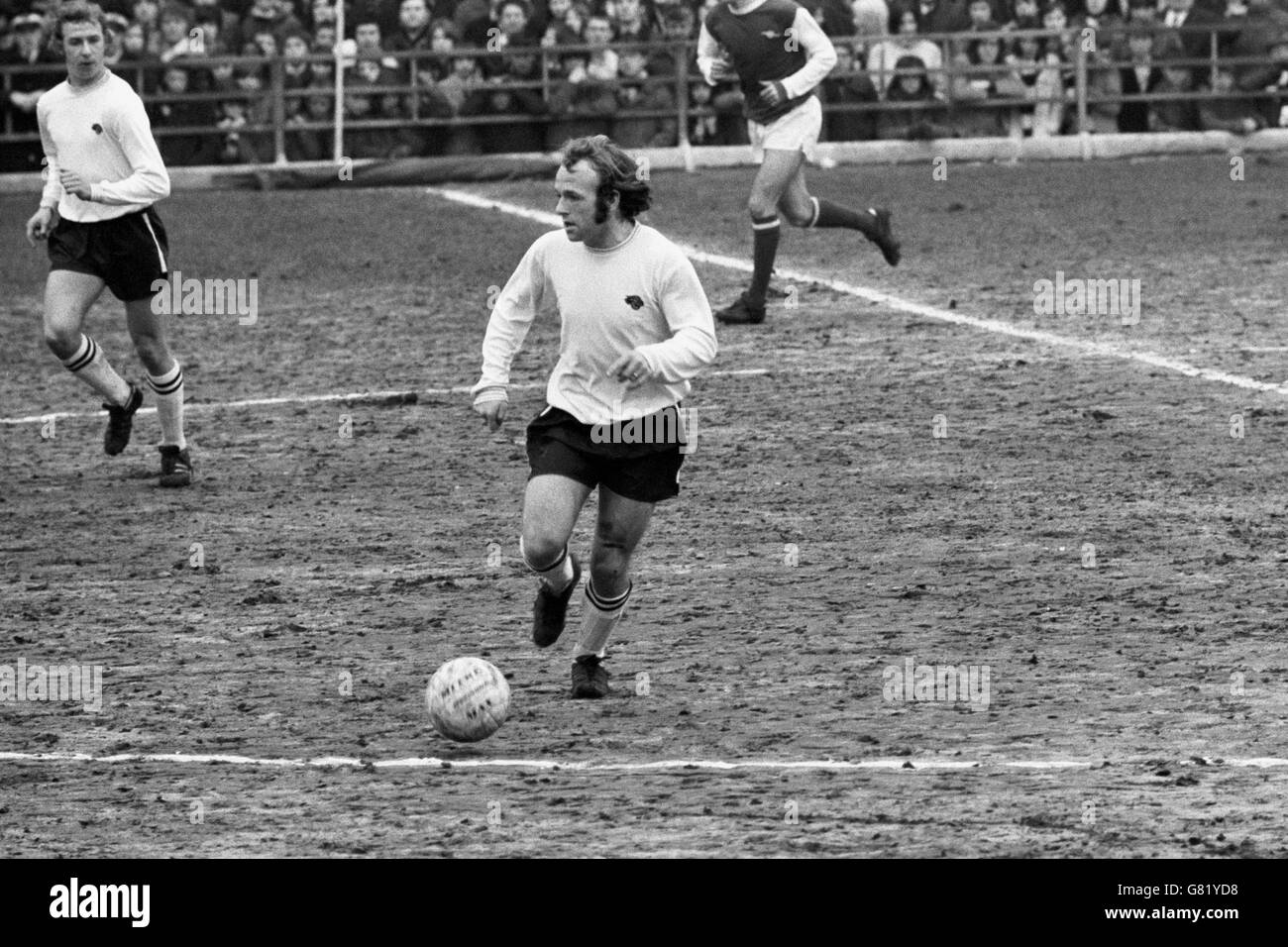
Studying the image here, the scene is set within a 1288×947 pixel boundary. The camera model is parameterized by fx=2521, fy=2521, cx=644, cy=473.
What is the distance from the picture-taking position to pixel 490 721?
7.96 m

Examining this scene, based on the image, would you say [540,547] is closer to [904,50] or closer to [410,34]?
[410,34]

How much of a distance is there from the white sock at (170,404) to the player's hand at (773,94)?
4.86 meters

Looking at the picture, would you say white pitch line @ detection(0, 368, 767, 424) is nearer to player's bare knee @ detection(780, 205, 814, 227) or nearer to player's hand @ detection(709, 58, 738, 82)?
player's bare knee @ detection(780, 205, 814, 227)

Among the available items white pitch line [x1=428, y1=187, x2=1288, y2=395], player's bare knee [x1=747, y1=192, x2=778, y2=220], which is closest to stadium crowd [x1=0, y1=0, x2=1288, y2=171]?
white pitch line [x1=428, y1=187, x2=1288, y2=395]

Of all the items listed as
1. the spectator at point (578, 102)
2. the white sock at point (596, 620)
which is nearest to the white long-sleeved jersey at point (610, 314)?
the white sock at point (596, 620)

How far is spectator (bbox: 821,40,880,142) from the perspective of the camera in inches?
1010

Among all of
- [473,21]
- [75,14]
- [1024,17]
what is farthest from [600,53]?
[75,14]

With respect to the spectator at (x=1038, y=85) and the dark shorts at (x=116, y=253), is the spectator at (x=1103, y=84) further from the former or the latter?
the dark shorts at (x=116, y=253)

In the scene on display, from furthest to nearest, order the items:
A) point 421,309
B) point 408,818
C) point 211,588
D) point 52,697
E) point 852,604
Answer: point 421,309 < point 211,588 < point 852,604 < point 52,697 < point 408,818

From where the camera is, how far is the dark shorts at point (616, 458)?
847cm

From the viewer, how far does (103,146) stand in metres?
12.2

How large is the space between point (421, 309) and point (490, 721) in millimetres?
9886
